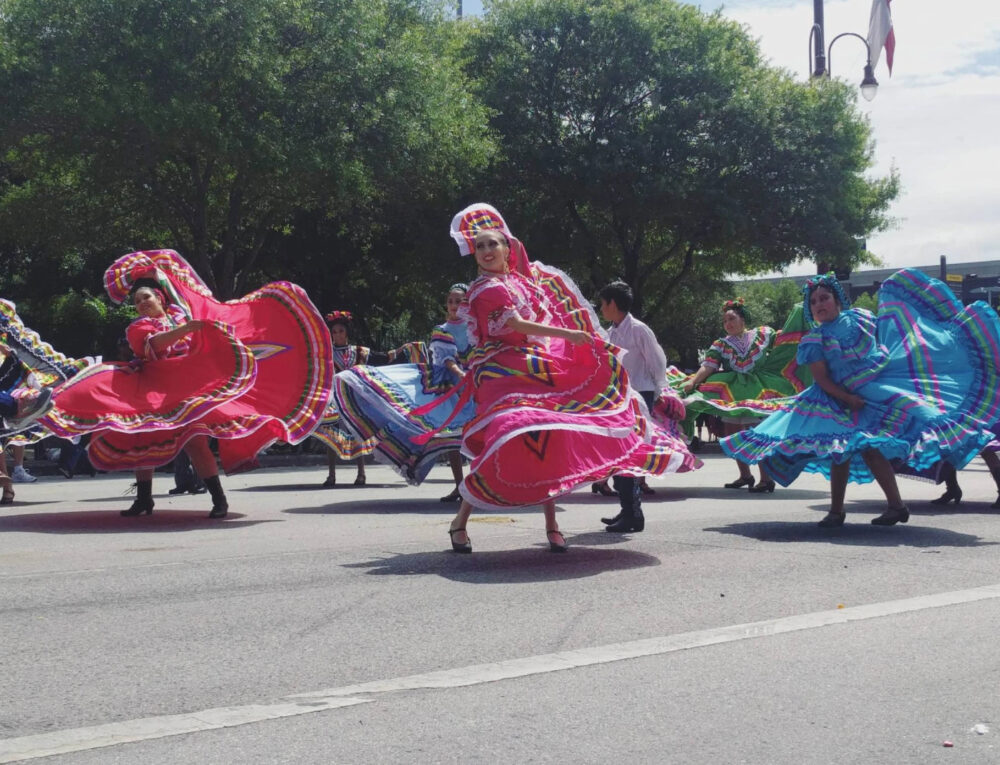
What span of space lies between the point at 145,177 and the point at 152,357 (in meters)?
13.7

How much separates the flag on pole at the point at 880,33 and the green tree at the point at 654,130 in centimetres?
258

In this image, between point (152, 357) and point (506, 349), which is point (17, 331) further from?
point (506, 349)

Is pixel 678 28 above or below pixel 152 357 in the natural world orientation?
above

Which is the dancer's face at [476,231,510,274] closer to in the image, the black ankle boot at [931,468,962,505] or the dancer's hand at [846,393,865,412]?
the dancer's hand at [846,393,865,412]

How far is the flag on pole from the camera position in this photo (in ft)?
92.2

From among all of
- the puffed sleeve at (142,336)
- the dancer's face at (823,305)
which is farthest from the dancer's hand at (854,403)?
the puffed sleeve at (142,336)

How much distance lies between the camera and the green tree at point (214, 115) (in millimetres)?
20500

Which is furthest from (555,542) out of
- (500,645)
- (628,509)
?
(500,645)

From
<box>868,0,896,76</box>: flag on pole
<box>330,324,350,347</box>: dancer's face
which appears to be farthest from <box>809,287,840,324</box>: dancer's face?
<box>868,0,896,76</box>: flag on pole

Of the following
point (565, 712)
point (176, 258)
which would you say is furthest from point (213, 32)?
point (565, 712)

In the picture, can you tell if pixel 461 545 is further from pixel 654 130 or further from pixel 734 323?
pixel 654 130

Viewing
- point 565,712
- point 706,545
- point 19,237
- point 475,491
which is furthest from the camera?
point 19,237

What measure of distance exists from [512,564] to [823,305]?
3.27 meters

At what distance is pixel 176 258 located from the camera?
10867mm
